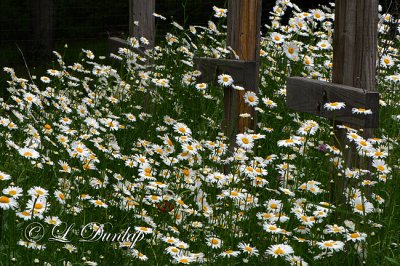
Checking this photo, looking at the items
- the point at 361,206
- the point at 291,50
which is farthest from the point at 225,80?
the point at 361,206

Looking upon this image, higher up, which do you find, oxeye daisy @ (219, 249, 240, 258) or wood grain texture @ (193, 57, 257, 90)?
wood grain texture @ (193, 57, 257, 90)

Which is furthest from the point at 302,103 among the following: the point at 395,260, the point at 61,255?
the point at 61,255

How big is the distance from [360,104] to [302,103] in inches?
17.7

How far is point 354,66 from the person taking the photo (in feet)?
11.1

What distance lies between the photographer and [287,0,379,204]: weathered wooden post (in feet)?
10.8

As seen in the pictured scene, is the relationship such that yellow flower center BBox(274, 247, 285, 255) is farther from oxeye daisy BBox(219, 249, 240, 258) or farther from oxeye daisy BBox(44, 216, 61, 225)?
oxeye daisy BBox(44, 216, 61, 225)

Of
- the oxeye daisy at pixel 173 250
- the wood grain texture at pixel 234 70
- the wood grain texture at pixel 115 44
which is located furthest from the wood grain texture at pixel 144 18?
the oxeye daisy at pixel 173 250

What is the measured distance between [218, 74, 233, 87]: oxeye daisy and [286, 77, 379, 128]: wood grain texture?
50 cm

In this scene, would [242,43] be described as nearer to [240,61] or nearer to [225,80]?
[240,61]

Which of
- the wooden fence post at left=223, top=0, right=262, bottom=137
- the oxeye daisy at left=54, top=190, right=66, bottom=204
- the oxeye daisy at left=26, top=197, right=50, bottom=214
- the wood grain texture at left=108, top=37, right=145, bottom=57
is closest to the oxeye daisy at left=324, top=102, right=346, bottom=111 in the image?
the wooden fence post at left=223, top=0, right=262, bottom=137

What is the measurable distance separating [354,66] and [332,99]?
18 centimetres

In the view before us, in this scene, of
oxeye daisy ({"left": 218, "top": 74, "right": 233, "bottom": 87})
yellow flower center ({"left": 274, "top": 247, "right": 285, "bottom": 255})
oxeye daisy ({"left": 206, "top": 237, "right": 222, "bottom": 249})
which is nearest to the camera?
yellow flower center ({"left": 274, "top": 247, "right": 285, "bottom": 255})

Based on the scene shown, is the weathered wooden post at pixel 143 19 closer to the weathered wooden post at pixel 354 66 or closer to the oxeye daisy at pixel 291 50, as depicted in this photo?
the oxeye daisy at pixel 291 50

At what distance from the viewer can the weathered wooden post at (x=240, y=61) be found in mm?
4312
